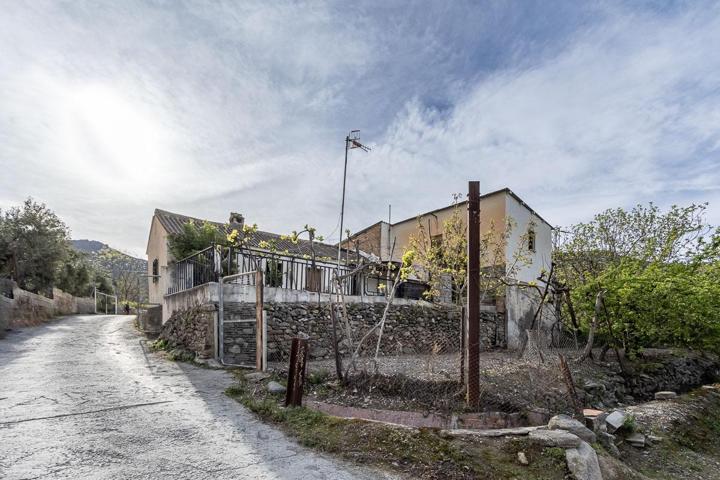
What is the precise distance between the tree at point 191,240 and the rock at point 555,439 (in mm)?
12746

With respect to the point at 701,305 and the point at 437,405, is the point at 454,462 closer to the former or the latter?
the point at 437,405

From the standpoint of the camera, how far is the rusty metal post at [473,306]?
16.5 feet

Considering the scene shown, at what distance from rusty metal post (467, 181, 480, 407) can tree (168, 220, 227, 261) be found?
1148 cm

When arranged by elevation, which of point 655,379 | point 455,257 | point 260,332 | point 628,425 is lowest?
point 655,379

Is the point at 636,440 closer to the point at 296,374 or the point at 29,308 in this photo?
the point at 296,374

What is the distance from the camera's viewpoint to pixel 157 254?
1905 cm

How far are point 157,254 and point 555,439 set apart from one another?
18.9 metres

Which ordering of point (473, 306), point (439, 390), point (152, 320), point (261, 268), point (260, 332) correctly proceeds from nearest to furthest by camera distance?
point (473, 306)
point (439, 390)
point (260, 332)
point (261, 268)
point (152, 320)

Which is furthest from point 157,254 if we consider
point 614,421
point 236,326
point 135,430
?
point 614,421

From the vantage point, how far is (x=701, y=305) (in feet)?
29.0

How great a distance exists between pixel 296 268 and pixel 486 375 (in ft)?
18.3

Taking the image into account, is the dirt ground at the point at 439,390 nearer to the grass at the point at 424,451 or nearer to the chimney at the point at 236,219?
the grass at the point at 424,451

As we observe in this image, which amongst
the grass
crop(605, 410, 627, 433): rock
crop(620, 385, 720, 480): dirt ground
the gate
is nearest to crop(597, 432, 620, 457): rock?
crop(620, 385, 720, 480): dirt ground

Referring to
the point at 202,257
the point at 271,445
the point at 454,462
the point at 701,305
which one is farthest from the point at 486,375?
the point at 202,257
